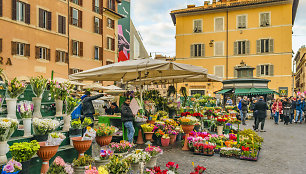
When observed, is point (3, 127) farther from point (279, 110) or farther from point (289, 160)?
point (279, 110)

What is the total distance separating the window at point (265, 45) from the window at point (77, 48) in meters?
21.1

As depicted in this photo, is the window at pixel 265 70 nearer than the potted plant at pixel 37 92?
No

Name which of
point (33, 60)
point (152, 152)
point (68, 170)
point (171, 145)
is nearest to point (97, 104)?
point (33, 60)

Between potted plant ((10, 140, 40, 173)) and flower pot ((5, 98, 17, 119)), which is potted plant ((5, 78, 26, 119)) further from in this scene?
potted plant ((10, 140, 40, 173))

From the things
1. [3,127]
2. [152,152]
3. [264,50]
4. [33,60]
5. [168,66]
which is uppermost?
[264,50]

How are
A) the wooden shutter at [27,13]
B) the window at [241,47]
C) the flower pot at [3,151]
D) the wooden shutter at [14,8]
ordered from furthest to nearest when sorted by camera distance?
the window at [241,47]
the wooden shutter at [27,13]
the wooden shutter at [14,8]
the flower pot at [3,151]

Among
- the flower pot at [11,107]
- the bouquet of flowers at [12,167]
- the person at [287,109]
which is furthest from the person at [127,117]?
the person at [287,109]

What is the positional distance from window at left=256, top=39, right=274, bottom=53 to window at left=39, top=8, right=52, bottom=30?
23.9 meters

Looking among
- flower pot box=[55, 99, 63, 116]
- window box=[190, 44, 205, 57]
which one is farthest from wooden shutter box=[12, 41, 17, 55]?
window box=[190, 44, 205, 57]

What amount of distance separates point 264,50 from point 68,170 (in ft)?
104

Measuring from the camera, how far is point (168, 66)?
696 centimetres

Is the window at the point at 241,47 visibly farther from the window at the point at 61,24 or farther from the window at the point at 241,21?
the window at the point at 61,24

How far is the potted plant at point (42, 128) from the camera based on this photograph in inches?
167

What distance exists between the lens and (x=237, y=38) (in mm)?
32062
